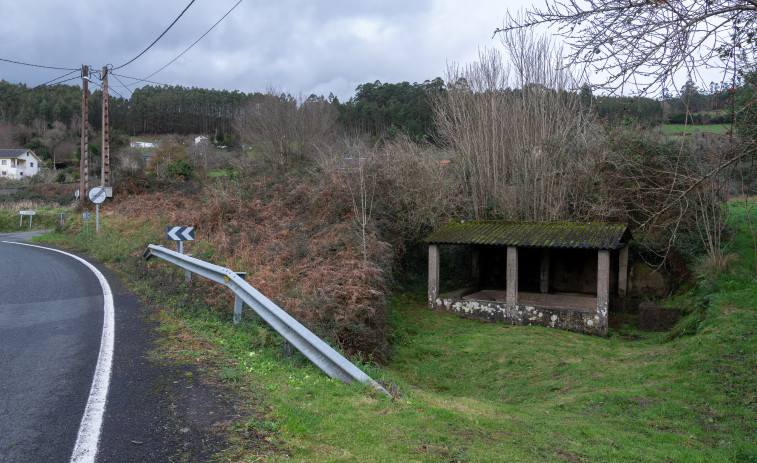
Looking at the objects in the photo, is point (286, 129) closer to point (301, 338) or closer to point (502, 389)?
point (502, 389)

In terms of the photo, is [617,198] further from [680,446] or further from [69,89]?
[69,89]

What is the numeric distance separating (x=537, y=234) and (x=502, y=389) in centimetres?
811

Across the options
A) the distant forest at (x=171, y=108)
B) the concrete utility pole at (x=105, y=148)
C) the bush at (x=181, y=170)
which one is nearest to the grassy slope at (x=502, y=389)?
the concrete utility pole at (x=105, y=148)

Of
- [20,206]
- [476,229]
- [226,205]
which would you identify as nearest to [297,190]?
[226,205]

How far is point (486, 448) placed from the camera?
13.8 ft

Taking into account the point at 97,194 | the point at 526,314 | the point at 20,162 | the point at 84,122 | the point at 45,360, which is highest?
the point at 20,162

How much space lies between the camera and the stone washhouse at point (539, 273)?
51.2 ft

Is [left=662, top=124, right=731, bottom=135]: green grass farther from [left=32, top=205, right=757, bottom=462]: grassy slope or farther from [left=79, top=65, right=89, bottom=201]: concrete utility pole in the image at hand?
[left=79, top=65, right=89, bottom=201]: concrete utility pole

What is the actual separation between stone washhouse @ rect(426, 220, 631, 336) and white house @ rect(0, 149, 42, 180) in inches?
2885

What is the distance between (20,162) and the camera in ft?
259

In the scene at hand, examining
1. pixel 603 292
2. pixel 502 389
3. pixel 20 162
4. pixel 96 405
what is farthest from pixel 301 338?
pixel 20 162

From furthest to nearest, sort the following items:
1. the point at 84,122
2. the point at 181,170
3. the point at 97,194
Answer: the point at 181,170 < the point at 84,122 < the point at 97,194

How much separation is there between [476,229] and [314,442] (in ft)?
Result: 49.6

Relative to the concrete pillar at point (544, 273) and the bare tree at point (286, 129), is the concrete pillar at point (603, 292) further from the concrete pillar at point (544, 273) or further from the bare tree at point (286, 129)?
the bare tree at point (286, 129)
